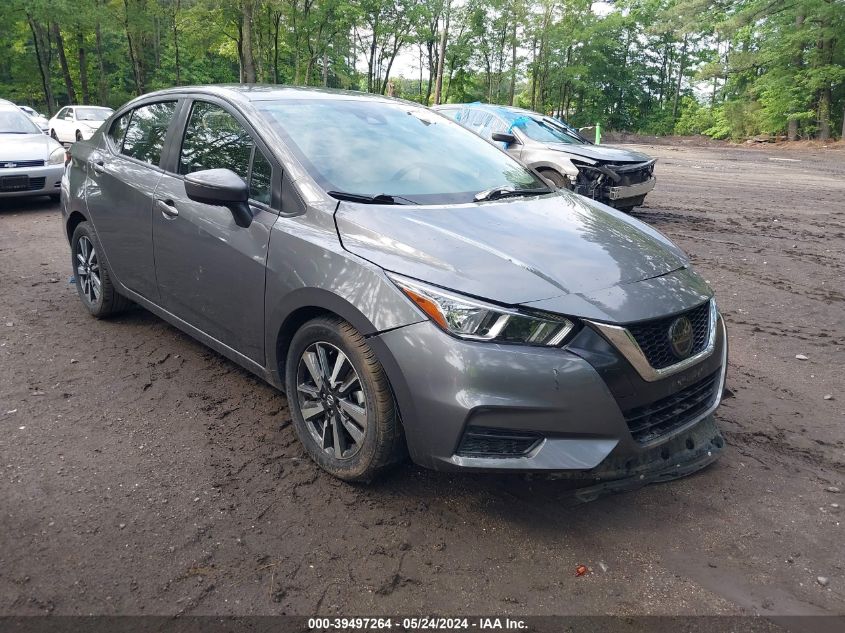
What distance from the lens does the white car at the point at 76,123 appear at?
22.4 meters

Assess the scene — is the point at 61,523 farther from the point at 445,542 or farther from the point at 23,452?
the point at 445,542

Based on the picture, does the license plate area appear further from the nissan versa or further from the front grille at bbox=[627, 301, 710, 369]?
the front grille at bbox=[627, 301, 710, 369]

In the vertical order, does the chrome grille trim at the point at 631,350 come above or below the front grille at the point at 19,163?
below

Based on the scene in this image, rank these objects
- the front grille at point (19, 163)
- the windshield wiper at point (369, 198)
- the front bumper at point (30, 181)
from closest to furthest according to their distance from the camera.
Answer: the windshield wiper at point (369, 198)
the front grille at point (19, 163)
the front bumper at point (30, 181)

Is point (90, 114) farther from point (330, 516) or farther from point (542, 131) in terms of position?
point (330, 516)

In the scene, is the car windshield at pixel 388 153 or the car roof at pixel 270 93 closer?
the car windshield at pixel 388 153

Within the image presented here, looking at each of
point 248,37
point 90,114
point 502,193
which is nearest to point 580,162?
point 502,193

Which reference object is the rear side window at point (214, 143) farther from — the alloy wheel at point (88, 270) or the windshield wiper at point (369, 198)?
the alloy wheel at point (88, 270)

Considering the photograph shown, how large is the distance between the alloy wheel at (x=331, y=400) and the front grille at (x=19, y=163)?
879cm

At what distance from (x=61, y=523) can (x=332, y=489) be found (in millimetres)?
1112

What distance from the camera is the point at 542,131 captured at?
1084 centimetres

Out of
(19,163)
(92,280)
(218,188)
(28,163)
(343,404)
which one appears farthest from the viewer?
(28,163)

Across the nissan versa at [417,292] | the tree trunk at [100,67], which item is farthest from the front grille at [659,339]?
the tree trunk at [100,67]

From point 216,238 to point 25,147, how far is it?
838 cm
